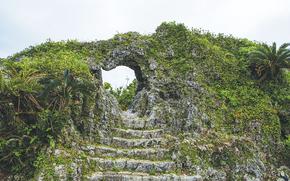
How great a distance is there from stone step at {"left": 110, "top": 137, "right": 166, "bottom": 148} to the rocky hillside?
0.04 metres

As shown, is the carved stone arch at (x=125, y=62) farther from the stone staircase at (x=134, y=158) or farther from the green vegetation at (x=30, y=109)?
the green vegetation at (x=30, y=109)

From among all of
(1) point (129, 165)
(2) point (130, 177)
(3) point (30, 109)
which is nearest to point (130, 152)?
(1) point (129, 165)

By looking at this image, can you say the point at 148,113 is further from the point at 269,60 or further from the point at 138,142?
the point at 269,60

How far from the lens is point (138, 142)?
15664 millimetres

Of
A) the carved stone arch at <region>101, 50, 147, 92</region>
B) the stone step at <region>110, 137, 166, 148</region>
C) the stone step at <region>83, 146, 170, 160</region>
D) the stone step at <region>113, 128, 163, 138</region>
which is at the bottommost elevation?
the stone step at <region>83, 146, 170, 160</region>

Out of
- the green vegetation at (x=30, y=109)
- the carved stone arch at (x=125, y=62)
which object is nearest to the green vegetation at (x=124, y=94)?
the carved stone arch at (x=125, y=62)

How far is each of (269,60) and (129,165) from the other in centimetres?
869

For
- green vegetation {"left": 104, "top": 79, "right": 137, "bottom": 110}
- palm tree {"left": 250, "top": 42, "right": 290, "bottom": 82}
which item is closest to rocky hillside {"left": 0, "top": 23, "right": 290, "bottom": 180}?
palm tree {"left": 250, "top": 42, "right": 290, "bottom": 82}

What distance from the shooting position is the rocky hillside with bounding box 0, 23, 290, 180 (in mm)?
13500

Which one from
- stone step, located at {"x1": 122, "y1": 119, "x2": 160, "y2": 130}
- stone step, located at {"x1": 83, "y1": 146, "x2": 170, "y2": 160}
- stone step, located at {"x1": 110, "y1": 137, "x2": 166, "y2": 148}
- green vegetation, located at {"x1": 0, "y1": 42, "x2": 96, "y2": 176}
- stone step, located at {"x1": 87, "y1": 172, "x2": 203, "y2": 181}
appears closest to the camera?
green vegetation, located at {"x1": 0, "y1": 42, "x2": 96, "y2": 176}

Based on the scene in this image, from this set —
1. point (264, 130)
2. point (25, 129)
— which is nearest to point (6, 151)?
point (25, 129)

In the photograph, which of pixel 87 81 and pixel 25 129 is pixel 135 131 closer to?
pixel 87 81

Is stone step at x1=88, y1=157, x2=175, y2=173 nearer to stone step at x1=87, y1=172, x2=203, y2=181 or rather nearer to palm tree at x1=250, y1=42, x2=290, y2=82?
stone step at x1=87, y1=172, x2=203, y2=181

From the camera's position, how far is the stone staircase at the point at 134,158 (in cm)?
1377
